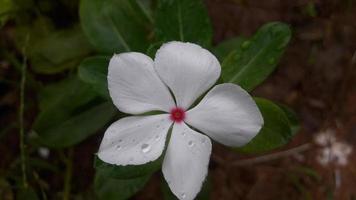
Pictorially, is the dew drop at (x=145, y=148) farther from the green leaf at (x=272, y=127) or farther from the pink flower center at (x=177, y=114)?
the green leaf at (x=272, y=127)

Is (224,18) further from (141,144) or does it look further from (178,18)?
(141,144)

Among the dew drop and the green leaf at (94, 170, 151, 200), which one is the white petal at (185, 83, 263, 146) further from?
the green leaf at (94, 170, 151, 200)

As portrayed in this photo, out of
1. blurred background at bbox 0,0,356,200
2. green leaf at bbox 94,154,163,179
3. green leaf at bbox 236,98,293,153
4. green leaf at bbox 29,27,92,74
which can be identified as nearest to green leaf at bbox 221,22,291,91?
green leaf at bbox 236,98,293,153

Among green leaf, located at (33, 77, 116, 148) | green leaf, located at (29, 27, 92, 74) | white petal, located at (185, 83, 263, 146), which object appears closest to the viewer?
white petal, located at (185, 83, 263, 146)

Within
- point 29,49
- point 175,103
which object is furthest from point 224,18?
point 175,103

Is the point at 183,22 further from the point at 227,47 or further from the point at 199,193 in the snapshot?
the point at 199,193

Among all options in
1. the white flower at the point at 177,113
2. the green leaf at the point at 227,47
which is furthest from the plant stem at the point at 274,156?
the white flower at the point at 177,113
